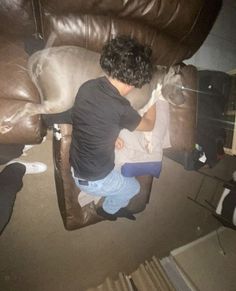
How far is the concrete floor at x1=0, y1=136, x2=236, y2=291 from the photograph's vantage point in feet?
7.48

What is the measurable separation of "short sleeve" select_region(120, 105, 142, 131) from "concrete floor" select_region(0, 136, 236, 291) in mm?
1055

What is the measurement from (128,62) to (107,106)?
26cm

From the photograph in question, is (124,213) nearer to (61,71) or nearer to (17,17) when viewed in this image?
(61,71)

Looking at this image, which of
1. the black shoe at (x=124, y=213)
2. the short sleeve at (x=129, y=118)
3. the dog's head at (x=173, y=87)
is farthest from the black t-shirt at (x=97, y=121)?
the black shoe at (x=124, y=213)

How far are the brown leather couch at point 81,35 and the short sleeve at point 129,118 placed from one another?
0.50m

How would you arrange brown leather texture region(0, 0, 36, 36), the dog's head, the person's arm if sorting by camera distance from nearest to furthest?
brown leather texture region(0, 0, 36, 36) → the person's arm → the dog's head

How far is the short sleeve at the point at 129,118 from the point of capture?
1478 millimetres

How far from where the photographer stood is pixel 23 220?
7.52 ft

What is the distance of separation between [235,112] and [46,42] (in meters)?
1.77

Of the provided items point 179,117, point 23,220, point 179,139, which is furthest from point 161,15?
point 23,220

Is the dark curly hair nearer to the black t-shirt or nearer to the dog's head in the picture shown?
the black t-shirt

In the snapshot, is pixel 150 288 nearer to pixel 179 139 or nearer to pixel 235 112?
pixel 179 139

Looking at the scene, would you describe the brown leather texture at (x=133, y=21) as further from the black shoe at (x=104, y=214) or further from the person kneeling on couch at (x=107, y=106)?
the black shoe at (x=104, y=214)

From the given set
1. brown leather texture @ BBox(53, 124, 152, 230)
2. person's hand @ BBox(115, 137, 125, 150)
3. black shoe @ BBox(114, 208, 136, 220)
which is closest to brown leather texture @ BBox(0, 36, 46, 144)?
brown leather texture @ BBox(53, 124, 152, 230)
